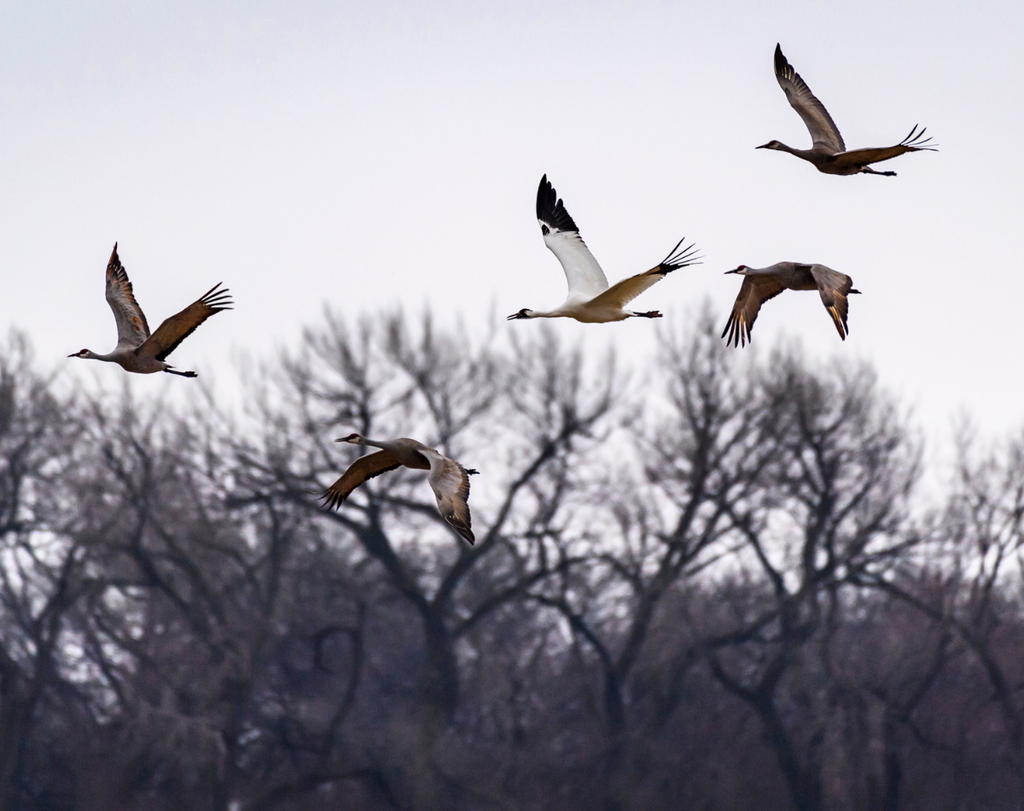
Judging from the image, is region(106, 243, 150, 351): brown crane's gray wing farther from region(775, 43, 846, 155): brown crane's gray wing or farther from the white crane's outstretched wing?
region(775, 43, 846, 155): brown crane's gray wing

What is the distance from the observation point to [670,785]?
1612 inches

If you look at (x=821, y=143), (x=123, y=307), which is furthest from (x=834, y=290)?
(x=123, y=307)

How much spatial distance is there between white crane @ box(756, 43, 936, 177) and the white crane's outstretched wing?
229 cm

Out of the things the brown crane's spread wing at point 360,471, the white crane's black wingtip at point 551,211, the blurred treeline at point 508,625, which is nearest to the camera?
the brown crane's spread wing at point 360,471

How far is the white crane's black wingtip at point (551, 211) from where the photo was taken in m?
17.5

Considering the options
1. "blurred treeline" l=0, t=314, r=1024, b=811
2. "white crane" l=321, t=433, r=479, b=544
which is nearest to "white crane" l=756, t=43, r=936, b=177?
"white crane" l=321, t=433, r=479, b=544

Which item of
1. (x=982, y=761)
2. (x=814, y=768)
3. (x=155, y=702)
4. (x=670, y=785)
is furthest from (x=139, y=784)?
(x=982, y=761)

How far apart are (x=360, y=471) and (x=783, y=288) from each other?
4.36 metres

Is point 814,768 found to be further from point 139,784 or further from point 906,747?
point 139,784

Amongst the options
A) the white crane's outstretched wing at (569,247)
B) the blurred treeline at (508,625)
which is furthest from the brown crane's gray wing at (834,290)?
the blurred treeline at (508,625)

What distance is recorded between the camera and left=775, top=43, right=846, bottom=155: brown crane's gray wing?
13.9m

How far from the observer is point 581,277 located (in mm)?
16094

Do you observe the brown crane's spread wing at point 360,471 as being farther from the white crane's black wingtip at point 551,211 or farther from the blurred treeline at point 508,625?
the blurred treeline at point 508,625

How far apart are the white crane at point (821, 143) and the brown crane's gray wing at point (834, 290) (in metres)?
0.98
